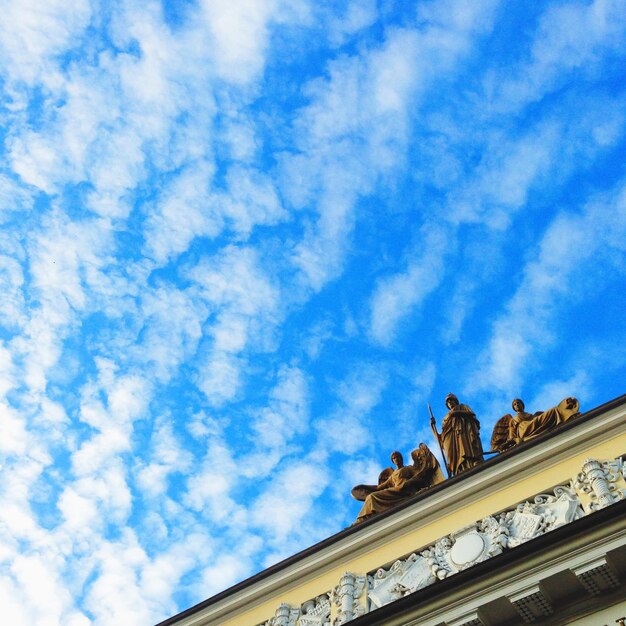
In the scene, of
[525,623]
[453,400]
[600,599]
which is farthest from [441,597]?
[453,400]

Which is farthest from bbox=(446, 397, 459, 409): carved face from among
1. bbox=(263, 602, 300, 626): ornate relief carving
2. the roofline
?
the roofline

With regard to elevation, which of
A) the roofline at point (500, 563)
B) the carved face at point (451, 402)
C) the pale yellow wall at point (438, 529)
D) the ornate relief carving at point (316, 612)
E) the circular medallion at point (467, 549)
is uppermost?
the carved face at point (451, 402)

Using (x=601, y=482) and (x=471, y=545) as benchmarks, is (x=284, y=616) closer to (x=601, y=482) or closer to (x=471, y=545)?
(x=471, y=545)

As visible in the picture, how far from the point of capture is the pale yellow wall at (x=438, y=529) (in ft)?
41.4

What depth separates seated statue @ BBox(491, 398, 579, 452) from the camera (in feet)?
45.8

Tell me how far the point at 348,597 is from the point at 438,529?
1543 millimetres

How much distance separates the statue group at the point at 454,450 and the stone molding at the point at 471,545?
1.45 m

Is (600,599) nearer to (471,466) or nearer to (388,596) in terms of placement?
(388,596)

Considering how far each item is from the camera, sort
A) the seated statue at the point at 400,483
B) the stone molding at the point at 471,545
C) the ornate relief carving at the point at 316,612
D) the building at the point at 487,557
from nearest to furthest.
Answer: the building at the point at 487,557 → the stone molding at the point at 471,545 → the ornate relief carving at the point at 316,612 → the seated statue at the point at 400,483

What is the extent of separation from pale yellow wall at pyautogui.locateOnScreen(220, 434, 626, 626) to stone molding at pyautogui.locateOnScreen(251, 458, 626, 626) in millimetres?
136

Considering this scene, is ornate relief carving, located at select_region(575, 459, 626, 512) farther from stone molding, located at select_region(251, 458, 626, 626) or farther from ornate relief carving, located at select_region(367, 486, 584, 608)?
ornate relief carving, located at select_region(367, 486, 584, 608)

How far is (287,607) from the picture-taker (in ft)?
45.2

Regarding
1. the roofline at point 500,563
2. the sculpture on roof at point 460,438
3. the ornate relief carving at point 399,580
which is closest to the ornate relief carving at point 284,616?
the ornate relief carving at point 399,580

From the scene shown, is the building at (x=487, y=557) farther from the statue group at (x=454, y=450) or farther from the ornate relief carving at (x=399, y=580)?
the statue group at (x=454, y=450)
